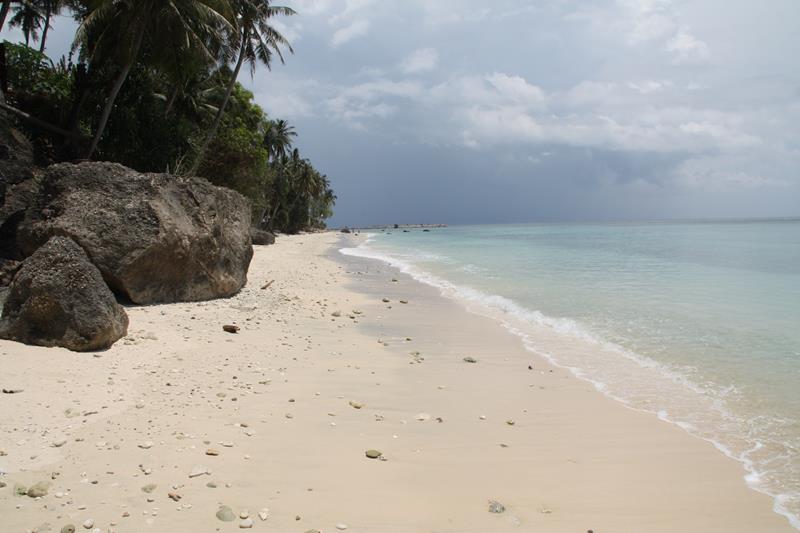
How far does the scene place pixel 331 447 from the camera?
14.1 ft

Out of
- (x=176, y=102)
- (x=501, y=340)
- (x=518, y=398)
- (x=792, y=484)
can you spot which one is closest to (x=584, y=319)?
(x=501, y=340)

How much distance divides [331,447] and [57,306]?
152 inches

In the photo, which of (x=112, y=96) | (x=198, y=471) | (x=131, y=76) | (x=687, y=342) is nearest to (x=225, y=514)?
(x=198, y=471)

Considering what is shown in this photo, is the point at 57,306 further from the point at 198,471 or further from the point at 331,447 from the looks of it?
the point at 331,447

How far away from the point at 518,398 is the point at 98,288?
5332 mm

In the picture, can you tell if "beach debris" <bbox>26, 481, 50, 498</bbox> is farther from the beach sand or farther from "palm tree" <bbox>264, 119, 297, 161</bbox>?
"palm tree" <bbox>264, 119, 297, 161</bbox>

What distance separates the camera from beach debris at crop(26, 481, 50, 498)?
3.15 meters

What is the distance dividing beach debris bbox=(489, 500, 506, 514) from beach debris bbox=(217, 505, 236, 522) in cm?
174

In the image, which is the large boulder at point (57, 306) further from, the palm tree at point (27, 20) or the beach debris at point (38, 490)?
the palm tree at point (27, 20)

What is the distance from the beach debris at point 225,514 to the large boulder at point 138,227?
6462 mm

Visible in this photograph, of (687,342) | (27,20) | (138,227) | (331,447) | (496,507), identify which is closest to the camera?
(496,507)

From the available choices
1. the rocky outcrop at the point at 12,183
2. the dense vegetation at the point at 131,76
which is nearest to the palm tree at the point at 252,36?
the dense vegetation at the point at 131,76

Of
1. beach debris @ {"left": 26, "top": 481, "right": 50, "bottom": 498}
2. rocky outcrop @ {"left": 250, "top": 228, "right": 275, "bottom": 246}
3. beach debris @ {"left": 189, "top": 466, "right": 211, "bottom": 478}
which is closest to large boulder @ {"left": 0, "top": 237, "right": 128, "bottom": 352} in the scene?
beach debris @ {"left": 26, "top": 481, "right": 50, "bottom": 498}

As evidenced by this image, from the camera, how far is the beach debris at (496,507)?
3.46 m
